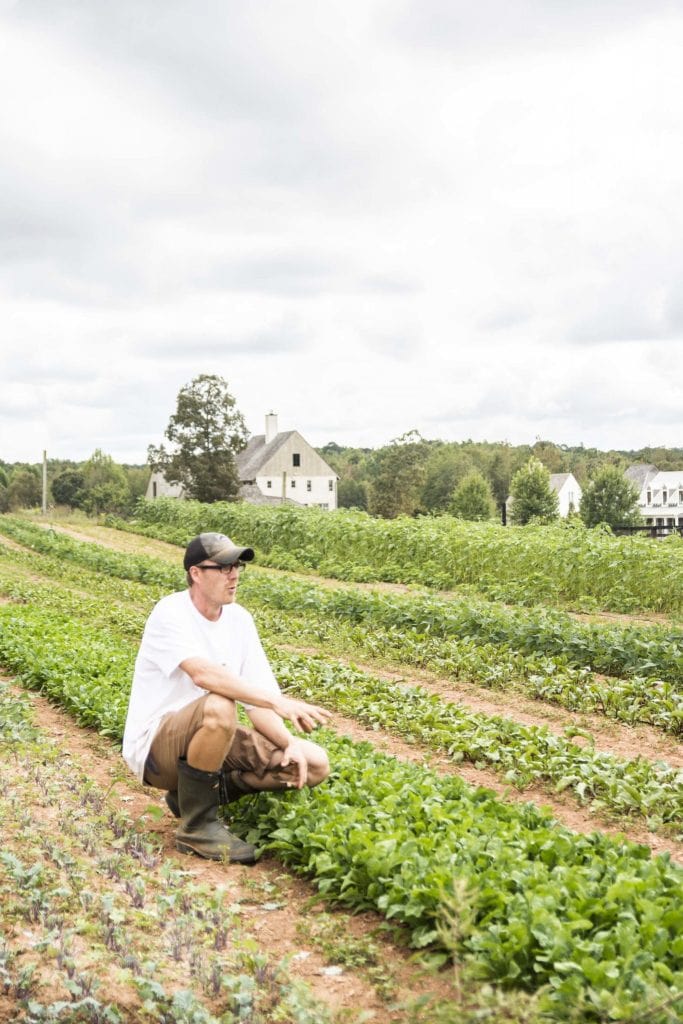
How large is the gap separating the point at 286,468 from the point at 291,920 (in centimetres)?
6736

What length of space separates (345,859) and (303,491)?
69.1 metres

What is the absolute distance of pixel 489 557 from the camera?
59.6ft

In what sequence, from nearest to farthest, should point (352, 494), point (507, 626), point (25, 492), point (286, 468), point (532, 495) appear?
point (507, 626) → point (532, 495) → point (286, 468) → point (352, 494) → point (25, 492)

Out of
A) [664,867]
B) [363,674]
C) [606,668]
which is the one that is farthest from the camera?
[606,668]

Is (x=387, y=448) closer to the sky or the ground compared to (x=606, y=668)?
closer to the sky

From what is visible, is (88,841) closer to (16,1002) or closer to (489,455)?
(16,1002)

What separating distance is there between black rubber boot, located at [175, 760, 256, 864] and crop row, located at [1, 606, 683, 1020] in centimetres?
17

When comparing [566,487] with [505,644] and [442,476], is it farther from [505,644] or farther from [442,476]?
[505,644]

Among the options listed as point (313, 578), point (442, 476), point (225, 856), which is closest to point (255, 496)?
point (442, 476)

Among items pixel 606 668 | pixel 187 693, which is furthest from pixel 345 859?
pixel 606 668

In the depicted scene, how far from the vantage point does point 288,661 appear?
10.1 m

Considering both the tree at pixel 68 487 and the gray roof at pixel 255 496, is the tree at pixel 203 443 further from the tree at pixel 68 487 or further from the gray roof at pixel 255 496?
the tree at pixel 68 487

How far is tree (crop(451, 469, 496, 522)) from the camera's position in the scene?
58.2 meters

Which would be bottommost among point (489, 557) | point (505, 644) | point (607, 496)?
point (505, 644)
